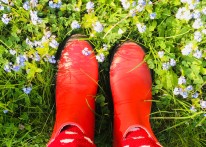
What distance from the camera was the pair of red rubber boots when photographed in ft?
5.70

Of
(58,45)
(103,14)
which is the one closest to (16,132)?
(58,45)

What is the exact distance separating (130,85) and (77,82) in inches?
10.1

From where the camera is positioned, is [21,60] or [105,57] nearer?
[21,60]

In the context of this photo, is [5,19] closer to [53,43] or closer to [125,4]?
[53,43]

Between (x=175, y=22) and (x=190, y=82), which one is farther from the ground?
(x=175, y=22)

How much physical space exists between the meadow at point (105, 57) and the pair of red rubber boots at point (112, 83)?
0.14ft

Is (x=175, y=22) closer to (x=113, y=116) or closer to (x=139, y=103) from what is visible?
(x=139, y=103)

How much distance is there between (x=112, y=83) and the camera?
1815mm

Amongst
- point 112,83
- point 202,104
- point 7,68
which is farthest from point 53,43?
point 202,104

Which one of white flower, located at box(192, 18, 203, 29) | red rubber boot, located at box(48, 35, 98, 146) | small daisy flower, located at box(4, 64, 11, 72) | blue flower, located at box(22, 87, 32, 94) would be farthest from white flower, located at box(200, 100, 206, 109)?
small daisy flower, located at box(4, 64, 11, 72)

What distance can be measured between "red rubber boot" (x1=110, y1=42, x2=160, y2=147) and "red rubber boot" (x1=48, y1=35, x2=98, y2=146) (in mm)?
105

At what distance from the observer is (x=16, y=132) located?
5.76 feet

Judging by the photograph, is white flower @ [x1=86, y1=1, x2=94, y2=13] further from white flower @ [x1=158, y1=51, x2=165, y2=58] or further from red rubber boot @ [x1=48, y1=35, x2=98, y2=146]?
white flower @ [x1=158, y1=51, x2=165, y2=58]

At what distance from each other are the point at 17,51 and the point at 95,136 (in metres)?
0.56
